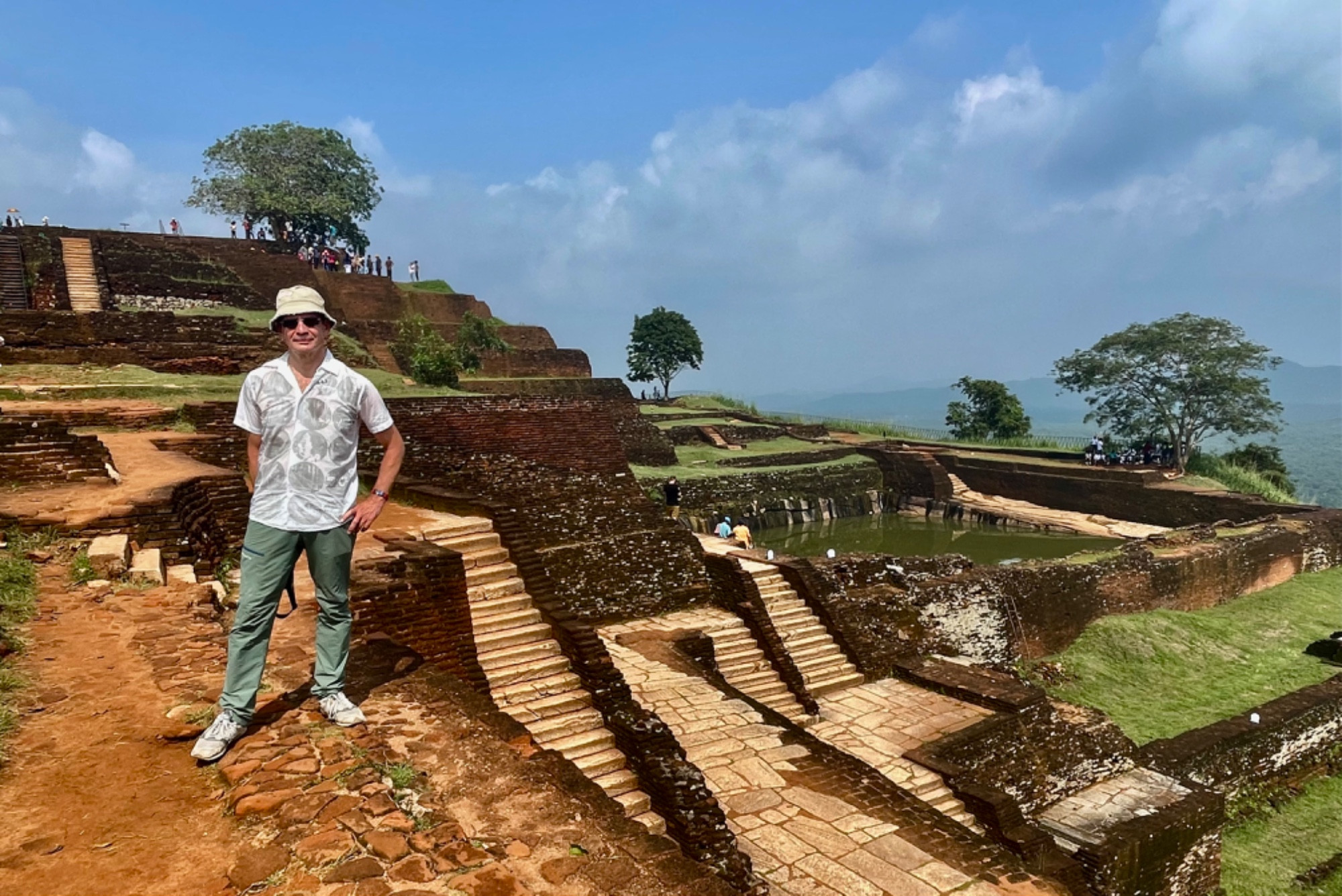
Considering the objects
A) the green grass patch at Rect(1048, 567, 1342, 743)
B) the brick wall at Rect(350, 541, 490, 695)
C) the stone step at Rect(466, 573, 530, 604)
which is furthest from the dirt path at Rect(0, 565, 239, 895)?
the green grass patch at Rect(1048, 567, 1342, 743)

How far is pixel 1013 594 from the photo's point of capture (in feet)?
38.1

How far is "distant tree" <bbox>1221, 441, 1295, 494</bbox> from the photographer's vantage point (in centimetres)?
2647

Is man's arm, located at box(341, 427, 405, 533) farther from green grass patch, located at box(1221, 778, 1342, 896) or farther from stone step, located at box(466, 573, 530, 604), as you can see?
green grass patch, located at box(1221, 778, 1342, 896)

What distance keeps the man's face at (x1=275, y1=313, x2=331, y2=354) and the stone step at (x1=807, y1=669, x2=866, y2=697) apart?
674 cm

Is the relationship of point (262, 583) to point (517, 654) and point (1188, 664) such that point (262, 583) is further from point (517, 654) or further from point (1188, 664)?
point (1188, 664)

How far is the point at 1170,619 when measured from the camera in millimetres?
12961

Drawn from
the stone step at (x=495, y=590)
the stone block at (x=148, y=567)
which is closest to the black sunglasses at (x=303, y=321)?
→ the stone block at (x=148, y=567)

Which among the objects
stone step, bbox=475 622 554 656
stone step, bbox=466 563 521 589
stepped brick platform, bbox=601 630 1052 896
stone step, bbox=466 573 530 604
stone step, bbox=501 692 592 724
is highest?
stone step, bbox=466 563 521 589

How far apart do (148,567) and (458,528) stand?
281 centimetres

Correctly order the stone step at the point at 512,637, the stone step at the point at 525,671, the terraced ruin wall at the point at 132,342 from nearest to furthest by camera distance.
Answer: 1. the stone step at the point at 525,671
2. the stone step at the point at 512,637
3. the terraced ruin wall at the point at 132,342

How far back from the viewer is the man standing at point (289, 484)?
2797 millimetres

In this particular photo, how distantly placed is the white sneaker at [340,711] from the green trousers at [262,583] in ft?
1.11

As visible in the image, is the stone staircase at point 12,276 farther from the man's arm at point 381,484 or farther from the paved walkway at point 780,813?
the man's arm at point 381,484

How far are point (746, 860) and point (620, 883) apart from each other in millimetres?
2341
